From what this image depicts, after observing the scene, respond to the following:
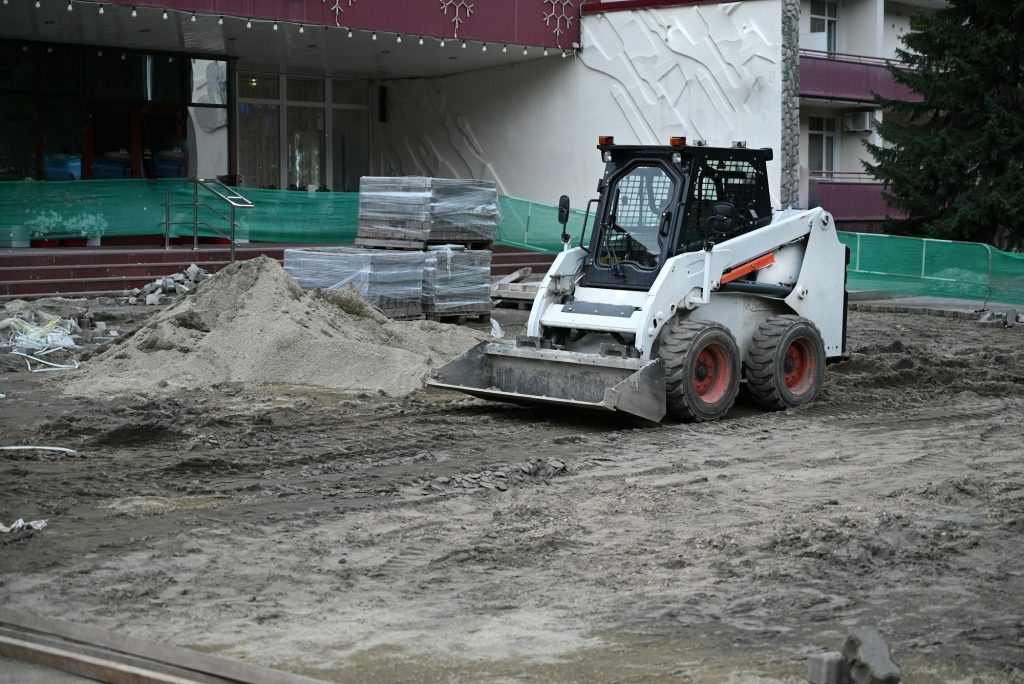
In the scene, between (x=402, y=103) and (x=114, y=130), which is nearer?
(x=114, y=130)

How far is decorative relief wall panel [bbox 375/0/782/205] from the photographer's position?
25.3 meters

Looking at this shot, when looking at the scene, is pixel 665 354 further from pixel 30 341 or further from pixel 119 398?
pixel 30 341

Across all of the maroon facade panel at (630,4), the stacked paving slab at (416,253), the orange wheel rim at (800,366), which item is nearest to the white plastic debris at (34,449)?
the orange wheel rim at (800,366)

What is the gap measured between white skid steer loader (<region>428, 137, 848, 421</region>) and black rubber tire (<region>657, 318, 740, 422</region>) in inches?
0.5

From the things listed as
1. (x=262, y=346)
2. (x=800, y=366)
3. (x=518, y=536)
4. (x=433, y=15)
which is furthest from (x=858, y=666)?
(x=433, y=15)

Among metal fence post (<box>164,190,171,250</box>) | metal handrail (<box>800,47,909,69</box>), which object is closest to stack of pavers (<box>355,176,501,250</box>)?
metal fence post (<box>164,190,171,250</box>)

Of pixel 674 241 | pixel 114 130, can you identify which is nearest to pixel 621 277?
pixel 674 241

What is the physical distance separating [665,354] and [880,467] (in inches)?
88.0

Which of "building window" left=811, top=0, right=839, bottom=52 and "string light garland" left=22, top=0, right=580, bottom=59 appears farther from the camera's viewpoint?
"building window" left=811, top=0, right=839, bottom=52

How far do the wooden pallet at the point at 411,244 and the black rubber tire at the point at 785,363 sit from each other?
7.11 meters

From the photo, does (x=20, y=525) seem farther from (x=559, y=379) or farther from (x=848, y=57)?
(x=848, y=57)

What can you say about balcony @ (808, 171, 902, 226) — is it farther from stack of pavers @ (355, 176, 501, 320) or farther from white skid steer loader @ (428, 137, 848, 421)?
white skid steer loader @ (428, 137, 848, 421)

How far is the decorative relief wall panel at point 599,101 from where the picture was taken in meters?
25.3

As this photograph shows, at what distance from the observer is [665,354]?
11.3 meters
